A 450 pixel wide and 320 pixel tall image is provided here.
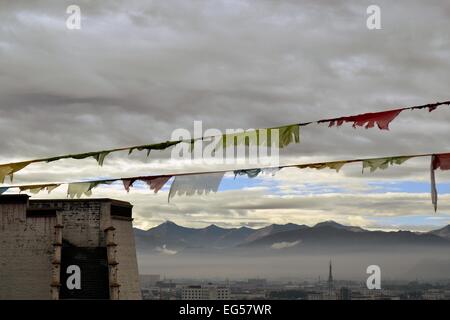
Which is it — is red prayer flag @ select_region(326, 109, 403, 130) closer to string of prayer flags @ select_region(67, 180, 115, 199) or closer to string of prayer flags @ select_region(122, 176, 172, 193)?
string of prayer flags @ select_region(122, 176, 172, 193)

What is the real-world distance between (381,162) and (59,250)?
2306 centimetres

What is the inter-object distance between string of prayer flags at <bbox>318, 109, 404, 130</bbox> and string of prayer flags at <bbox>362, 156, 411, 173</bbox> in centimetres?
58

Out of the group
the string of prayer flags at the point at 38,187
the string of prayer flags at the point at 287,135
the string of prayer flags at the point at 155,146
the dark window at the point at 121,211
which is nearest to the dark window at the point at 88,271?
the dark window at the point at 121,211

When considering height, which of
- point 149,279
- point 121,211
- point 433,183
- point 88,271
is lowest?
point 149,279

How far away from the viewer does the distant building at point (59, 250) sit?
31.0 m

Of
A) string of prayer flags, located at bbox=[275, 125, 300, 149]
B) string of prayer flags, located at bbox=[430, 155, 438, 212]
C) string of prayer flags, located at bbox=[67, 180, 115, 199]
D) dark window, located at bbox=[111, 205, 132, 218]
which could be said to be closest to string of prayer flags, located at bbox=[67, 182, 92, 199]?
string of prayer flags, located at bbox=[67, 180, 115, 199]

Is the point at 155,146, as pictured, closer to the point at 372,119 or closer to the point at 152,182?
the point at 152,182

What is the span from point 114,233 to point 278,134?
23.4 metres

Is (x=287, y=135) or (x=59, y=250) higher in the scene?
(x=287, y=135)

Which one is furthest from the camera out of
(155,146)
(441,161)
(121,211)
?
(121,211)

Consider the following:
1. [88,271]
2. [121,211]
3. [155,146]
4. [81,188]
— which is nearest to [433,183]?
[155,146]

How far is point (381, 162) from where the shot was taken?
11.2m
